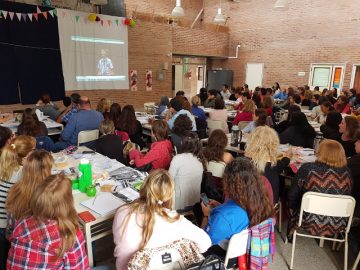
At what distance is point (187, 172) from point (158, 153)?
0.67 metres

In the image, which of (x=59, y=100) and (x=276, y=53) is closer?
(x=59, y=100)

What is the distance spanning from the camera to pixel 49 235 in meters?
1.51

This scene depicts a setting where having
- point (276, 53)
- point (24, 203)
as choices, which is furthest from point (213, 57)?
point (24, 203)

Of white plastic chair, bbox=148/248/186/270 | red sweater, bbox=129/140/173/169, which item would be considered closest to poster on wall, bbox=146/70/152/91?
red sweater, bbox=129/140/173/169

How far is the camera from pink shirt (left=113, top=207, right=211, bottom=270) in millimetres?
1629

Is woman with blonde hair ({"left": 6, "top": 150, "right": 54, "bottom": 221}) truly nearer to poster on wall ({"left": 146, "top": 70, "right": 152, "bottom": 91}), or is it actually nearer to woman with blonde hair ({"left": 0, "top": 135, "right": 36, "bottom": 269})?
woman with blonde hair ({"left": 0, "top": 135, "right": 36, "bottom": 269})

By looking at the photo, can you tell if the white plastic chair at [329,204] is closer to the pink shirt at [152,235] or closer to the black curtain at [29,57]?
the pink shirt at [152,235]

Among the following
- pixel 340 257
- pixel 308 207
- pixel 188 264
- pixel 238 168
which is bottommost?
pixel 340 257

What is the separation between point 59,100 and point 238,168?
290 inches

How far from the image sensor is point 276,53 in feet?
38.5

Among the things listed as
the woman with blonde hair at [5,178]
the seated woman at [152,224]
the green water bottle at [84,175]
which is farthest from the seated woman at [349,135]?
the woman with blonde hair at [5,178]

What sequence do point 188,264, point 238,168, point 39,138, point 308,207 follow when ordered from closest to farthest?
1. point 188,264
2. point 238,168
3. point 308,207
4. point 39,138

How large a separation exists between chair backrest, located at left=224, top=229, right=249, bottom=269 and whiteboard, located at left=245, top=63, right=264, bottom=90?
11.4 metres

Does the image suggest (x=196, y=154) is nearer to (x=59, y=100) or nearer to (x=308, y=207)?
(x=308, y=207)
